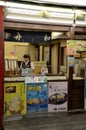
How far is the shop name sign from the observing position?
6.10 meters

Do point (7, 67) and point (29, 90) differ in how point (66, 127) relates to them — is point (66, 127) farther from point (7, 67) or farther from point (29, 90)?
point (7, 67)

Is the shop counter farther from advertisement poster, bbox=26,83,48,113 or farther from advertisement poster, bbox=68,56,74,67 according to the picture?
advertisement poster, bbox=68,56,74,67

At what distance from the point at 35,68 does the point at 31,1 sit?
2.53 meters

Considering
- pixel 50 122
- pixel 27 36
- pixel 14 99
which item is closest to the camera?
pixel 50 122

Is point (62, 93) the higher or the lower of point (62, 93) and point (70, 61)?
the lower

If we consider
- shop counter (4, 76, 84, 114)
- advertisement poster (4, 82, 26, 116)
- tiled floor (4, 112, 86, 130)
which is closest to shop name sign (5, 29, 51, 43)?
shop counter (4, 76, 84, 114)

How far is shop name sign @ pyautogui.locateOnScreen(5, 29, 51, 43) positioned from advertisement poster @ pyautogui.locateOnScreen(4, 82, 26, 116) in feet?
4.05

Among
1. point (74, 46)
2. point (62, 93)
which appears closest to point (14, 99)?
point (62, 93)

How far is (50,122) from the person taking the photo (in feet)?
18.0

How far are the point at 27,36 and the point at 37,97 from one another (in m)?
1.73

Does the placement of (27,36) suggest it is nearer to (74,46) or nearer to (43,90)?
(74,46)

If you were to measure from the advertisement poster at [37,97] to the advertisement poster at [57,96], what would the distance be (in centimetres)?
13

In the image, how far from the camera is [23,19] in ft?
19.3

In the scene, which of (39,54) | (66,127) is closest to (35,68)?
(66,127)
